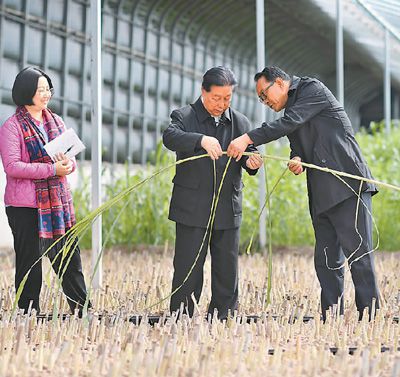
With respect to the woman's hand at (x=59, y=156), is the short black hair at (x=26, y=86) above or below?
above

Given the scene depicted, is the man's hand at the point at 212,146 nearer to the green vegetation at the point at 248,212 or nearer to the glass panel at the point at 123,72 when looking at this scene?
the green vegetation at the point at 248,212

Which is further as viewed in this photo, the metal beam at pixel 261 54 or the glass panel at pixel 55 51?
the glass panel at pixel 55 51

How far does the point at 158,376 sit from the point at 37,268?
175 cm

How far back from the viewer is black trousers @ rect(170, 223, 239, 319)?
15.9 ft

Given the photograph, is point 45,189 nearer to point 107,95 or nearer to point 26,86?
point 26,86

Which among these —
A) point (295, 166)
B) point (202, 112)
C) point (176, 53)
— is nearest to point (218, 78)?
point (202, 112)

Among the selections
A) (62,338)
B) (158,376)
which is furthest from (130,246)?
(158,376)

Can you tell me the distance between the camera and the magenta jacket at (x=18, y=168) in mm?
4754

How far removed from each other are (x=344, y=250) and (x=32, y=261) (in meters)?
1.49

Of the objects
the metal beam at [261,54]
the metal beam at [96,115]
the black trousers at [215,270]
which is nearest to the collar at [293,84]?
the black trousers at [215,270]

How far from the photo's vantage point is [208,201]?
4.79 metres

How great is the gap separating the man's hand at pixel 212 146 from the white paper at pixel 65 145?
0.63 m

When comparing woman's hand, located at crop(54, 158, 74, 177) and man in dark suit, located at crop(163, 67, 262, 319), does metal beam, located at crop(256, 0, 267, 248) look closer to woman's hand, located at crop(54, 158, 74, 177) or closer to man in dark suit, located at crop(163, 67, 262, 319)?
man in dark suit, located at crop(163, 67, 262, 319)

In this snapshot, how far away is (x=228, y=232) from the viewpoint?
4879 millimetres
